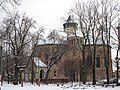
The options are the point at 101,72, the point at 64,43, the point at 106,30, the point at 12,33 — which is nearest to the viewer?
the point at 106,30

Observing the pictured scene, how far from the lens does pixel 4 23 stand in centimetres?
5088

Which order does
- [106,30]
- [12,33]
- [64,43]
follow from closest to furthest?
[106,30]
[12,33]
[64,43]

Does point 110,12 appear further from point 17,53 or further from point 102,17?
point 17,53

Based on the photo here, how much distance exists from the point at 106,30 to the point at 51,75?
175ft

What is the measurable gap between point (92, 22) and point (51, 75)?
51675 mm

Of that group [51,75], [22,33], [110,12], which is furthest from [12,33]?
[51,75]

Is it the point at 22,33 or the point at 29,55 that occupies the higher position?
the point at 22,33

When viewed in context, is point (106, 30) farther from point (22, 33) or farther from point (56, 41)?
point (56, 41)

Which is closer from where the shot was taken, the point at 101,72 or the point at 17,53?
the point at 17,53

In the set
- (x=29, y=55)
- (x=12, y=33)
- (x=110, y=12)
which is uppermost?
(x=110, y=12)

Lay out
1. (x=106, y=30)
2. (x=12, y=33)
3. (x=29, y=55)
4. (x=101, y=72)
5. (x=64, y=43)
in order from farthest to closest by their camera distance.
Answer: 1. (x=101, y=72)
2. (x=64, y=43)
3. (x=29, y=55)
4. (x=12, y=33)
5. (x=106, y=30)

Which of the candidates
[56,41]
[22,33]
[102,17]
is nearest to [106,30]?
[102,17]

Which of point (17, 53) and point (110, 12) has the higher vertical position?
Answer: point (110, 12)

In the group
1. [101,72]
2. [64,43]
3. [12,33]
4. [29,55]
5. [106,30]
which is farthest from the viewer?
[101,72]
